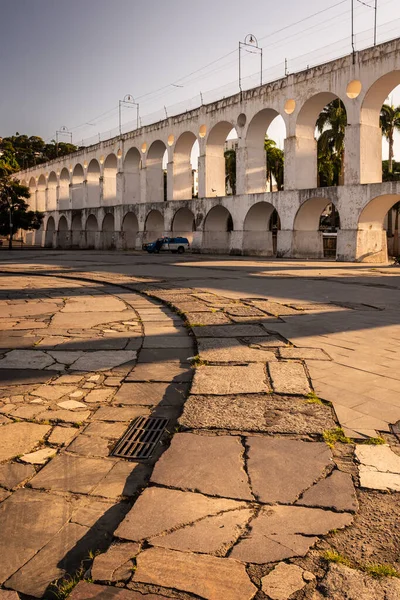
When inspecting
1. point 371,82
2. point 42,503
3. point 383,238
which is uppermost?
point 371,82

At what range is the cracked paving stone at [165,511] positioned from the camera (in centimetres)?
218

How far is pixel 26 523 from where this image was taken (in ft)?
7.70

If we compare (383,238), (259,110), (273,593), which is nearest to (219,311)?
(273,593)

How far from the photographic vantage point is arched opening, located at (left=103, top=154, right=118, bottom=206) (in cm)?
4759

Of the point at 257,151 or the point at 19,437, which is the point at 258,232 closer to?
the point at 257,151

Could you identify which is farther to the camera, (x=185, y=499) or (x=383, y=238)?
(x=383, y=238)

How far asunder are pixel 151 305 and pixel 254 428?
6.37m

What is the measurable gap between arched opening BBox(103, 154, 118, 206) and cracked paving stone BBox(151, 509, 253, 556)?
156 feet

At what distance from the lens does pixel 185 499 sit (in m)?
2.46

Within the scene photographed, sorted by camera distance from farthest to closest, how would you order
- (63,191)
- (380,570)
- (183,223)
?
1. (63,191)
2. (183,223)
3. (380,570)

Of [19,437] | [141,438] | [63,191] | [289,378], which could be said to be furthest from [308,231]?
[63,191]

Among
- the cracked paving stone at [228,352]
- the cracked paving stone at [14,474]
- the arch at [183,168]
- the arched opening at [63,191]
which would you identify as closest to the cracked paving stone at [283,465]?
the cracked paving stone at [14,474]

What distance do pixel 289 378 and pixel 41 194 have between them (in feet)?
208

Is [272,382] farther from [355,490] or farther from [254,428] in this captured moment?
[355,490]
